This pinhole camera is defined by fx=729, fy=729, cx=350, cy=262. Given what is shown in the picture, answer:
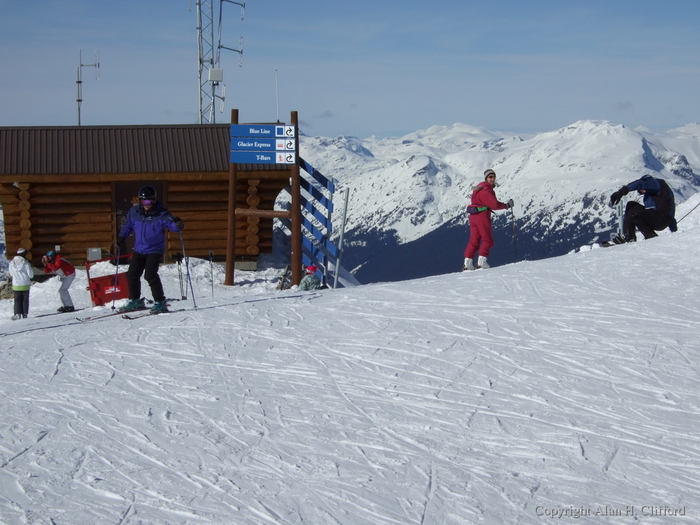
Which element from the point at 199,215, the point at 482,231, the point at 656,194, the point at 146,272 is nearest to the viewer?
the point at 146,272

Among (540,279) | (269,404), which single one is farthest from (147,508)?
(540,279)

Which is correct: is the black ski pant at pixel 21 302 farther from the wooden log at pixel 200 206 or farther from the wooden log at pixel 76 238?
the wooden log at pixel 200 206

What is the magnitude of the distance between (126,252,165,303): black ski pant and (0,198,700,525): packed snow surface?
0.40 m

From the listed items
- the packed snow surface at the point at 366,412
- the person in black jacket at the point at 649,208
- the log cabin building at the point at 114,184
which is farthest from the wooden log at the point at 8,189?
the person in black jacket at the point at 649,208

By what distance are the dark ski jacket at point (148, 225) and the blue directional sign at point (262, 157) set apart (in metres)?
5.45

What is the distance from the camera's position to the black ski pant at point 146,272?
881 cm

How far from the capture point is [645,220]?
40.3 ft

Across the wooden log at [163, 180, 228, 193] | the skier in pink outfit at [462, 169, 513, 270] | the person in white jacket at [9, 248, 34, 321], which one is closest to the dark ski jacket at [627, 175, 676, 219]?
the skier in pink outfit at [462, 169, 513, 270]

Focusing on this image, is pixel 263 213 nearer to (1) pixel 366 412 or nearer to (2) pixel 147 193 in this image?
(2) pixel 147 193

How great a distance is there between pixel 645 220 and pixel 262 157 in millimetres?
7098

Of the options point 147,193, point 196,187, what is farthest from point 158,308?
point 196,187

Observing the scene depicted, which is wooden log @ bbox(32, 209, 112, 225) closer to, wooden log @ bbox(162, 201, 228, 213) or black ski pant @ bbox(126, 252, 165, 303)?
wooden log @ bbox(162, 201, 228, 213)

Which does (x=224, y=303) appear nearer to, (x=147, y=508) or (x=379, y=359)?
(x=379, y=359)

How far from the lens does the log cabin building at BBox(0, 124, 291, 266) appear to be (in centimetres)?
1570
